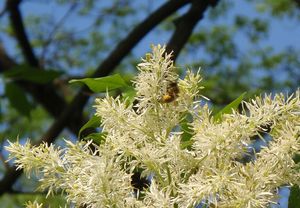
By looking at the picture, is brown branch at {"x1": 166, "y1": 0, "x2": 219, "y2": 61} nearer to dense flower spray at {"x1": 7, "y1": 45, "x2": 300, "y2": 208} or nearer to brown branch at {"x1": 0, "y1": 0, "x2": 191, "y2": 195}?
brown branch at {"x1": 0, "y1": 0, "x2": 191, "y2": 195}

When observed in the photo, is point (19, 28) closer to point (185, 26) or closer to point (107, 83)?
point (185, 26)

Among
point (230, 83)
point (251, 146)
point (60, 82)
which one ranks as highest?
point (230, 83)

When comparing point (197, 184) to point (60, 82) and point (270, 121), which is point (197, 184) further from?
point (60, 82)

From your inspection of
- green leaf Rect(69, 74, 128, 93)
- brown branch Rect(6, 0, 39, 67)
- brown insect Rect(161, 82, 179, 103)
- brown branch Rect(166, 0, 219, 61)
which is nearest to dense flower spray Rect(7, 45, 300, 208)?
brown insect Rect(161, 82, 179, 103)

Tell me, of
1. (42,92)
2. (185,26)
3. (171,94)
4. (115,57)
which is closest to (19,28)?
(42,92)

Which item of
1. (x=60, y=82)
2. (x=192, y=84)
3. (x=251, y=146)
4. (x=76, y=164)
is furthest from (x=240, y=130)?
(x=60, y=82)
